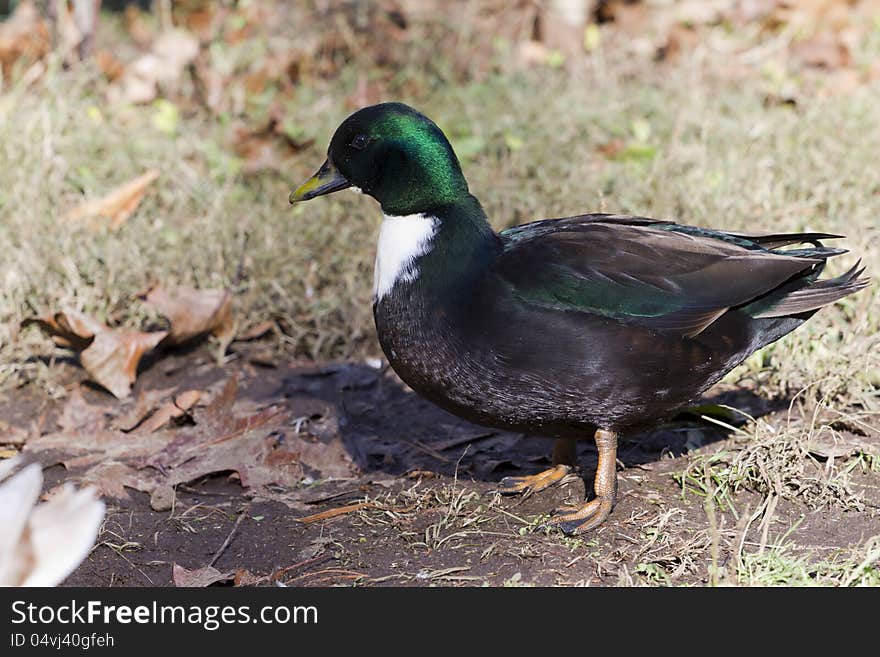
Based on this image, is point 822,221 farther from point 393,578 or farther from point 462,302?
point 393,578

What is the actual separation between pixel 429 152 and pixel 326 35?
3699 millimetres

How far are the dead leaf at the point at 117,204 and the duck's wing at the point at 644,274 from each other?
2.34 metres

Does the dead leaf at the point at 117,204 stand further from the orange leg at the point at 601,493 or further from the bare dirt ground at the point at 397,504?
the orange leg at the point at 601,493

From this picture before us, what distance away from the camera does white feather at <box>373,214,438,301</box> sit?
320cm

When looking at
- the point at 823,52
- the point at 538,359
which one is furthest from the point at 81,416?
the point at 823,52

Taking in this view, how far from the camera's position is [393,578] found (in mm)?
2961

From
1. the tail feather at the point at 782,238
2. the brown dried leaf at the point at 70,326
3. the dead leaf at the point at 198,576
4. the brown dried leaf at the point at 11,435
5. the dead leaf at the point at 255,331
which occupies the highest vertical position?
A: the tail feather at the point at 782,238

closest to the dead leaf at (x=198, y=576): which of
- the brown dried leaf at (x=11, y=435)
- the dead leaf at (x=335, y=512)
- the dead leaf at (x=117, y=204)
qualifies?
the dead leaf at (x=335, y=512)

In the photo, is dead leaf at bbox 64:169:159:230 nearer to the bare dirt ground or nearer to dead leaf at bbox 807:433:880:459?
the bare dirt ground

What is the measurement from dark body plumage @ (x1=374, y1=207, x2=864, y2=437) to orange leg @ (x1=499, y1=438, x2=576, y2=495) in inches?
10.8

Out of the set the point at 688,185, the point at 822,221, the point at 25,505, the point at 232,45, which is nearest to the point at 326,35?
the point at 232,45

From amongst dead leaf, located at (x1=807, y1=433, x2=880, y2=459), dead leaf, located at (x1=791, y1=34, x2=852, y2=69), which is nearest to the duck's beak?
dead leaf, located at (x1=807, y1=433, x2=880, y2=459)

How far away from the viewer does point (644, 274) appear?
314 cm

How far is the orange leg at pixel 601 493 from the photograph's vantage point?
10.5ft
